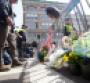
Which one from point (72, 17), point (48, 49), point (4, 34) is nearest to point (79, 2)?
point (72, 17)

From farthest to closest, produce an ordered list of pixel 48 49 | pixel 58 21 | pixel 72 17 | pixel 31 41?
pixel 31 41 < pixel 48 49 < pixel 58 21 < pixel 72 17

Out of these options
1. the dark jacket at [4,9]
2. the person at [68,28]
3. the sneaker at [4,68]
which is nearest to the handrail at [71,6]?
the person at [68,28]

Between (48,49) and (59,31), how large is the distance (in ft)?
2.23

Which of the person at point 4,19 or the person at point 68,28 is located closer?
the person at point 4,19

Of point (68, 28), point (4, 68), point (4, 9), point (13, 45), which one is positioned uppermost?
point (4, 9)

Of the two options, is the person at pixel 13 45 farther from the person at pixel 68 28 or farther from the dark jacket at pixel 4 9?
the dark jacket at pixel 4 9

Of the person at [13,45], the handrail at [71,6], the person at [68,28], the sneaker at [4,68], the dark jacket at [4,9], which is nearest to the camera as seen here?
the dark jacket at [4,9]

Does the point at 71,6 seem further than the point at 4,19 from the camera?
Yes

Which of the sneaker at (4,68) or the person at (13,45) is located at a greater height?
the person at (13,45)

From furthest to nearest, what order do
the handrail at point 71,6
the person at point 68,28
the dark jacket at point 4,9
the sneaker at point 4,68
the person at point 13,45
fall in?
the person at point 13,45
the person at point 68,28
the sneaker at point 4,68
the handrail at point 71,6
the dark jacket at point 4,9

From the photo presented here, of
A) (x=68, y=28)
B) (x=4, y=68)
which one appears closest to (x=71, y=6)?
(x=68, y=28)

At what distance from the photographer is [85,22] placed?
119 inches

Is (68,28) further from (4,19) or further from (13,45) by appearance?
(4,19)

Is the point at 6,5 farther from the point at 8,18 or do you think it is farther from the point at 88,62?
the point at 88,62
